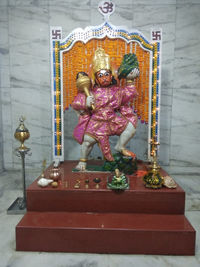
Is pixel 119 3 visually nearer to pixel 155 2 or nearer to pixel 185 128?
pixel 155 2

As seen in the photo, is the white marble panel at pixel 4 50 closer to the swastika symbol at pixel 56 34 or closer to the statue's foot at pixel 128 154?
the swastika symbol at pixel 56 34

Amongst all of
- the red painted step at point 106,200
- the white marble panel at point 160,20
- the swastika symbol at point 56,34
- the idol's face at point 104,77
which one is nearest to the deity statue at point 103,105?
the idol's face at point 104,77

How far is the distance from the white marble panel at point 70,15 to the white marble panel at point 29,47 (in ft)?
0.40

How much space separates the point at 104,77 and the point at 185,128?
1.67 m

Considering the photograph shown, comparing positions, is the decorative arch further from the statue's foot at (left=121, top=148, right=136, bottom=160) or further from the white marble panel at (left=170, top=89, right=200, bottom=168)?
the white marble panel at (left=170, top=89, right=200, bottom=168)

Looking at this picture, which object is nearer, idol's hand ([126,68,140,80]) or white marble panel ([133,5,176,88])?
idol's hand ([126,68,140,80])

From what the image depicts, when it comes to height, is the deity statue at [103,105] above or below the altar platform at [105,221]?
above

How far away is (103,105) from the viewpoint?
9.63ft

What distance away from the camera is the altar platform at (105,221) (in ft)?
6.49

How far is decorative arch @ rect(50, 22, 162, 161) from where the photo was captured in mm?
3137

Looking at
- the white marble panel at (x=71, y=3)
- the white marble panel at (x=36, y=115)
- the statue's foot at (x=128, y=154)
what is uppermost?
the white marble panel at (x=71, y=3)

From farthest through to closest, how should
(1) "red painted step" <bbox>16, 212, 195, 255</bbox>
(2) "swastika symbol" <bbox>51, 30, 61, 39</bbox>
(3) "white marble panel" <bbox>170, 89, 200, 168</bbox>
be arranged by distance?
(3) "white marble panel" <bbox>170, 89, 200, 168</bbox>
(2) "swastika symbol" <bbox>51, 30, 61, 39</bbox>
(1) "red painted step" <bbox>16, 212, 195, 255</bbox>

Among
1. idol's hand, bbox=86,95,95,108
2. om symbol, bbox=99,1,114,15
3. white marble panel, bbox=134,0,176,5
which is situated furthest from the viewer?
white marble panel, bbox=134,0,176,5

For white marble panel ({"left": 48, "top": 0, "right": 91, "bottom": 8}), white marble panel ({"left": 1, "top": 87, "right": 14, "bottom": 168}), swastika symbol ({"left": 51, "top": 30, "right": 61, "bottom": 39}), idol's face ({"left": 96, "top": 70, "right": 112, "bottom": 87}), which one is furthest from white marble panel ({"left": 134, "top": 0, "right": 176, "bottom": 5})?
white marble panel ({"left": 1, "top": 87, "right": 14, "bottom": 168})
